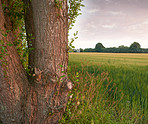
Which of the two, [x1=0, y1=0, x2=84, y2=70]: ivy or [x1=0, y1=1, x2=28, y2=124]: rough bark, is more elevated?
[x1=0, y1=0, x2=84, y2=70]: ivy

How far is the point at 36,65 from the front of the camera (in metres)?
2.21

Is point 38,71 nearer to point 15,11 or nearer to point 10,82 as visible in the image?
point 10,82

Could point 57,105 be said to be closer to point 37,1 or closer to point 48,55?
point 48,55

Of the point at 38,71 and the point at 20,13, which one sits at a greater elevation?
the point at 20,13

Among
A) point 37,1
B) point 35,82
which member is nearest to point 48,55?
point 35,82

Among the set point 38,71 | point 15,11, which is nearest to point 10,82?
point 38,71

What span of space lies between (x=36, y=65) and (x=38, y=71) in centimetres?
13

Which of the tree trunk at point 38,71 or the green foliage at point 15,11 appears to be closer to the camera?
the tree trunk at point 38,71

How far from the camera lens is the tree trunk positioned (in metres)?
2.10

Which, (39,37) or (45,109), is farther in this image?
(45,109)

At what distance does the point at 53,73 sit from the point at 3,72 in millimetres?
841

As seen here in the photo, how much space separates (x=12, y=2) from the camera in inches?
94.5

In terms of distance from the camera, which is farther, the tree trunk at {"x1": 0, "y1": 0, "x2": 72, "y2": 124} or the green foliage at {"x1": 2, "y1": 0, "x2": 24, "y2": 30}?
the green foliage at {"x1": 2, "y1": 0, "x2": 24, "y2": 30}

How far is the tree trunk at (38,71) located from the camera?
2100 mm
